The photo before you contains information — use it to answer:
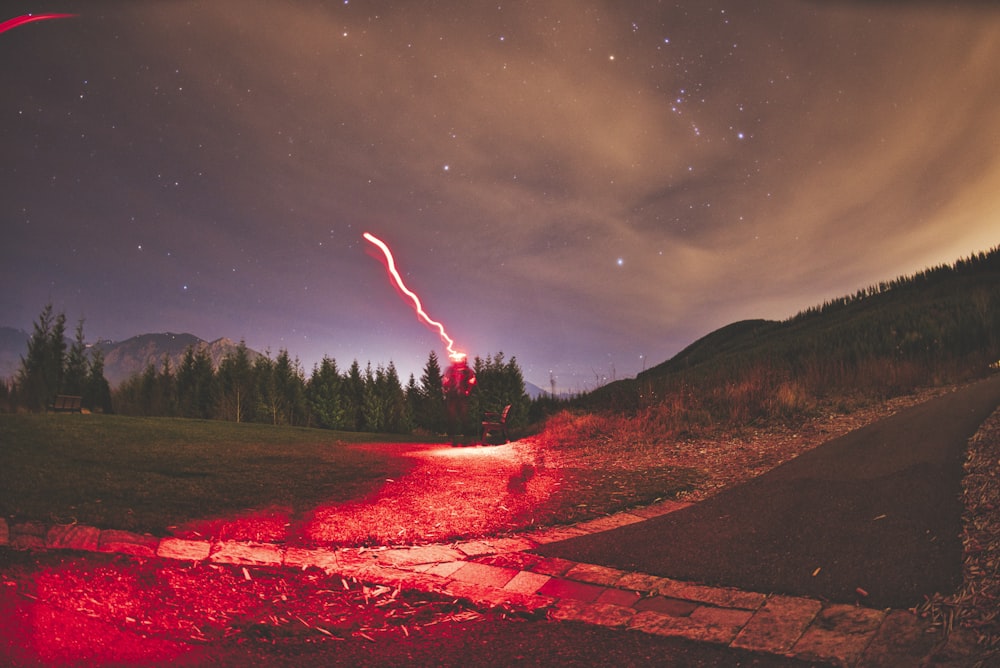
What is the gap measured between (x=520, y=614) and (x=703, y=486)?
157 inches

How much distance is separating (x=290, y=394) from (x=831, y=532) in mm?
35589

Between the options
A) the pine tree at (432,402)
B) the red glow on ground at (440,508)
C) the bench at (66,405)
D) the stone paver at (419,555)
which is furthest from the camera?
the pine tree at (432,402)

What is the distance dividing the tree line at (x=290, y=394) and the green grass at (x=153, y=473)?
21416 mm

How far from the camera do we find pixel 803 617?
2887 millimetres

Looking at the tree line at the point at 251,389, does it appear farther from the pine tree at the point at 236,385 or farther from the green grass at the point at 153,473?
the green grass at the point at 153,473

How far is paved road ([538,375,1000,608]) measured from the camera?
10.7ft

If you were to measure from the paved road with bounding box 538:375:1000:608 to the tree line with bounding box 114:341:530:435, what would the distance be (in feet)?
82.8

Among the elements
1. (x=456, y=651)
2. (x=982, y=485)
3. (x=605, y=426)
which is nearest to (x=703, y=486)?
(x=982, y=485)

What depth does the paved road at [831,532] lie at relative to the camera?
325 cm

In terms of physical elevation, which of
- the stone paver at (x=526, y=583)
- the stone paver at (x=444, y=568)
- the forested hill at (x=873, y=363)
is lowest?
the stone paver at (x=526, y=583)

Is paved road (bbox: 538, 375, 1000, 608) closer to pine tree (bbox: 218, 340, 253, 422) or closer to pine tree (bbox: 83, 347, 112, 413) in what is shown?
pine tree (bbox: 218, 340, 253, 422)

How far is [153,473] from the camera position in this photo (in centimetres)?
660

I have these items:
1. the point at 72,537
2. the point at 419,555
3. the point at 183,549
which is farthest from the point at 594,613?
the point at 72,537

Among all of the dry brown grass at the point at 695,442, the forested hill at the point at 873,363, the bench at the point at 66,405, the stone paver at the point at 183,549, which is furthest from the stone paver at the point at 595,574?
the bench at the point at 66,405
